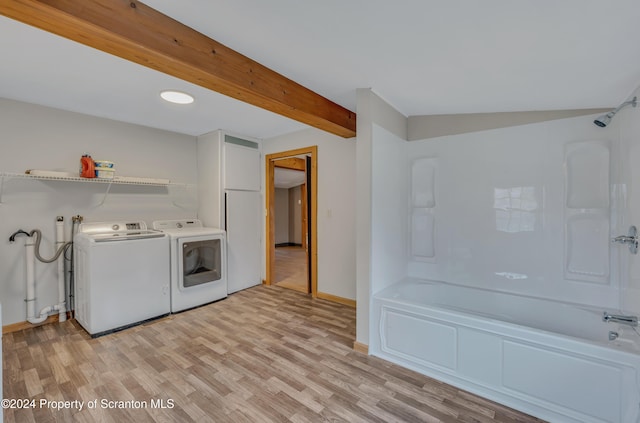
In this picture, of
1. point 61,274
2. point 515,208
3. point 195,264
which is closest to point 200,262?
point 195,264

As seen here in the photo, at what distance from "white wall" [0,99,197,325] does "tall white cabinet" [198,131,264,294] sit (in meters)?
0.52

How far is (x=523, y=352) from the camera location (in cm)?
170

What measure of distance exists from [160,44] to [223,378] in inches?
87.0

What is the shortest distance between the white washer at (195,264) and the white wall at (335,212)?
1336mm

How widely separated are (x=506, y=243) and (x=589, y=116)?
118 centimetres

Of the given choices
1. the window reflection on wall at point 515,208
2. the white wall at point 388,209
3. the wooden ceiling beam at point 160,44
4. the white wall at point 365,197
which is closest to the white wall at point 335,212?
the white wall at point 388,209

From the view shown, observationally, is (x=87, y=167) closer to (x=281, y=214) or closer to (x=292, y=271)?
(x=292, y=271)

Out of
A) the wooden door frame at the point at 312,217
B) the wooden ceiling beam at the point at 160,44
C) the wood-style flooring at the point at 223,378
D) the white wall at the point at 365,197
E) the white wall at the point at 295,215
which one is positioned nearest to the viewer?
the wooden ceiling beam at the point at 160,44

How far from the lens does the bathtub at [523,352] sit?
149cm

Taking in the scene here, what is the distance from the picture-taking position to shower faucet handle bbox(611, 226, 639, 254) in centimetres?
182

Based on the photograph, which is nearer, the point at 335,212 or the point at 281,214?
the point at 335,212

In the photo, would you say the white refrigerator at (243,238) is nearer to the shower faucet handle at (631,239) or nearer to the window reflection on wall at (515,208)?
the window reflection on wall at (515,208)

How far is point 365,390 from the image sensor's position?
6.16ft

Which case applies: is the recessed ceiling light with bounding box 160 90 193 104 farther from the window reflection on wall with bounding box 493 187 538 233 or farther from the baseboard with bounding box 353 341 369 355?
the window reflection on wall with bounding box 493 187 538 233
